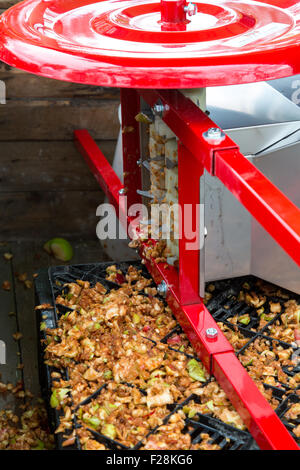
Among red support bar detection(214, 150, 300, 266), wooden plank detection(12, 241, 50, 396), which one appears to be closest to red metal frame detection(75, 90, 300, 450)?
red support bar detection(214, 150, 300, 266)

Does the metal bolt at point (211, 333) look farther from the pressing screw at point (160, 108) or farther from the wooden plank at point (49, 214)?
the wooden plank at point (49, 214)

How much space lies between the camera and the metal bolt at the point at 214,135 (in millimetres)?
1554

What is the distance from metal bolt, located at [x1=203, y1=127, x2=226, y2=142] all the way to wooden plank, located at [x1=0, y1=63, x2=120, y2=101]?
1387mm

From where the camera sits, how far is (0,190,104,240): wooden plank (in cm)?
309

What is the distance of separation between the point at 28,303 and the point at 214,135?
146 cm

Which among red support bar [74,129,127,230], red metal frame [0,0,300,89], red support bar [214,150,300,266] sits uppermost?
red metal frame [0,0,300,89]

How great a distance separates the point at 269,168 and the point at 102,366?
31.1 inches

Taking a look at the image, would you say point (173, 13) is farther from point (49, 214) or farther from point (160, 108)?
point (49, 214)

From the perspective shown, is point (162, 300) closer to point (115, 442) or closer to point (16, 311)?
point (115, 442)

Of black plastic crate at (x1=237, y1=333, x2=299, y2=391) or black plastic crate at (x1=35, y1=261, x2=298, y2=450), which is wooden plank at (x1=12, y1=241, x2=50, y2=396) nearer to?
black plastic crate at (x1=35, y1=261, x2=298, y2=450)

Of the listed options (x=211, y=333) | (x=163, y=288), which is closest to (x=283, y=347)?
(x=211, y=333)

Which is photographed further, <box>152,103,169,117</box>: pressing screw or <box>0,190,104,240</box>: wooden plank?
<box>0,190,104,240</box>: wooden plank

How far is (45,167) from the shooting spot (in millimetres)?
3020

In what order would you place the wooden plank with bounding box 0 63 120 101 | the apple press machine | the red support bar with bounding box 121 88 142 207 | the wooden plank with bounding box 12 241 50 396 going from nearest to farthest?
the apple press machine → the red support bar with bounding box 121 88 142 207 → the wooden plank with bounding box 12 241 50 396 → the wooden plank with bounding box 0 63 120 101
